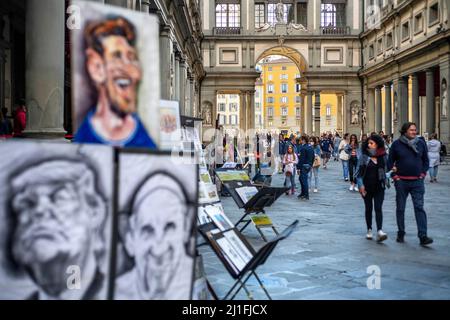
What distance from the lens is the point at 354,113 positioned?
166 feet

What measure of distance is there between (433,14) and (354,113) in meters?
17.9

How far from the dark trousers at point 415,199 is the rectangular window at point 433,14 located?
26.9 m

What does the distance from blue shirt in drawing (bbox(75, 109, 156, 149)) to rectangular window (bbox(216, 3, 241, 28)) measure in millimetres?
49195

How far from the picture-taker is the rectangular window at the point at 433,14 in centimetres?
3280

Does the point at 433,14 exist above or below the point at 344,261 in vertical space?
above

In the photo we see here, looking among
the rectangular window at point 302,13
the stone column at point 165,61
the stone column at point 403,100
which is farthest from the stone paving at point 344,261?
the rectangular window at point 302,13

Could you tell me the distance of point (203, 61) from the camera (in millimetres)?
50000

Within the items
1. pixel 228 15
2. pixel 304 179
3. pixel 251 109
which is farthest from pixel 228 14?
pixel 304 179

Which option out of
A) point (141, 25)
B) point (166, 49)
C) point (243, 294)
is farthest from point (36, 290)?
point (166, 49)

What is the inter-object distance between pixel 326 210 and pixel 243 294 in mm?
7527

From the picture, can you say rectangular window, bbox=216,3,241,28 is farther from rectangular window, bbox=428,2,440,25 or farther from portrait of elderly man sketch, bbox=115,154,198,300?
portrait of elderly man sketch, bbox=115,154,198,300

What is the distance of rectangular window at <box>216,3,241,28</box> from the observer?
5103 cm

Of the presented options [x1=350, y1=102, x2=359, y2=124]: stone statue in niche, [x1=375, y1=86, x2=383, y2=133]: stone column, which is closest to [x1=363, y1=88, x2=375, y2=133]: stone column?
[x1=350, y1=102, x2=359, y2=124]: stone statue in niche

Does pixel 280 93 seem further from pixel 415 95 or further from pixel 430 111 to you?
pixel 430 111
